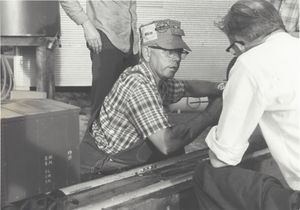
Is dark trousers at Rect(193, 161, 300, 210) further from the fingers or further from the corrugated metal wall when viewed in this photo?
the corrugated metal wall

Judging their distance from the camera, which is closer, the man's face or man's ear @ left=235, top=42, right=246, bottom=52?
man's ear @ left=235, top=42, right=246, bottom=52

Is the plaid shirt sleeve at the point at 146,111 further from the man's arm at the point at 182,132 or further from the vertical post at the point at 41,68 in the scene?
the vertical post at the point at 41,68

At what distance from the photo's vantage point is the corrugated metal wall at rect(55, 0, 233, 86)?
5.35m

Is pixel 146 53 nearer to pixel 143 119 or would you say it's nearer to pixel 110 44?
pixel 143 119

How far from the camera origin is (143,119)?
7.43ft

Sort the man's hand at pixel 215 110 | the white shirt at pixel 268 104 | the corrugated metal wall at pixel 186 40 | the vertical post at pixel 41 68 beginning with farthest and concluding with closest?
the corrugated metal wall at pixel 186 40 < the vertical post at pixel 41 68 < the man's hand at pixel 215 110 < the white shirt at pixel 268 104

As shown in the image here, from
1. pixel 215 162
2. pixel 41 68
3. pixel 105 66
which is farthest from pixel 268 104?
pixel 41 68

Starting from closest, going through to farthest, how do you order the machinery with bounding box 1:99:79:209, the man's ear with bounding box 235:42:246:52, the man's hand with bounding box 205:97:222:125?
the machinery with bounding box 1:99:79:209
the man's ear with bounding box 235:42:246:52
the man's hand with bounding box 205:97:222:125

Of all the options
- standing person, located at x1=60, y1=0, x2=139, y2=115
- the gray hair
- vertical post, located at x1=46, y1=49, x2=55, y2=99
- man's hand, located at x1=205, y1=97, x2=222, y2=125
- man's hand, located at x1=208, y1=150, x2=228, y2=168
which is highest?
the gray hair

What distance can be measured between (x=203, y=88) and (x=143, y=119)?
80 cm

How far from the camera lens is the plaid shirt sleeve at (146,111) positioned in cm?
226

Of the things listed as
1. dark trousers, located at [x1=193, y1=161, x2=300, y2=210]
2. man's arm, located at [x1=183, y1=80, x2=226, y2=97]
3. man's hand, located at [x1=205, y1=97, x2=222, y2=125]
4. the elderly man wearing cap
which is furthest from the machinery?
man's arm, located at [x1=183, y1=80, x2=226, y2=97]

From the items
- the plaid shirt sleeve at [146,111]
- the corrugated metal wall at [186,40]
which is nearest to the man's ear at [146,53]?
the plaid shirt sleeve at [146,111]

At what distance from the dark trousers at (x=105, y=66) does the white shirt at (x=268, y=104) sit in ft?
5.64
